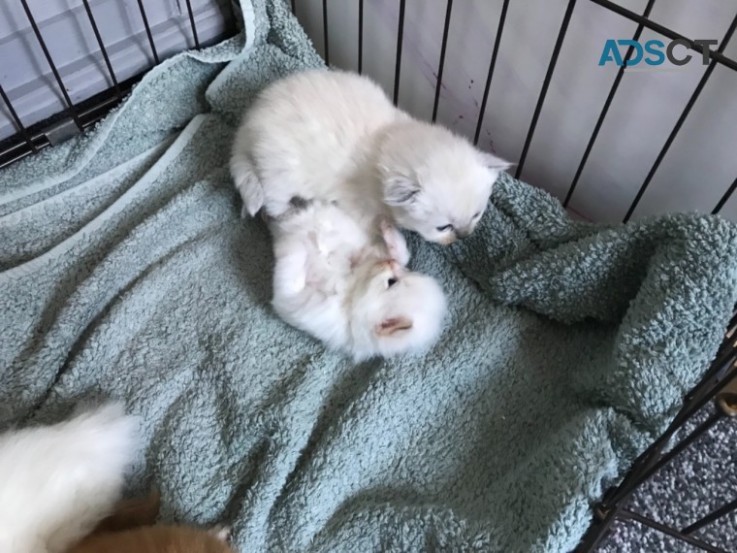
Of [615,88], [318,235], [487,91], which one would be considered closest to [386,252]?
[318,235]

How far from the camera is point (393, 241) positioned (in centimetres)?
147

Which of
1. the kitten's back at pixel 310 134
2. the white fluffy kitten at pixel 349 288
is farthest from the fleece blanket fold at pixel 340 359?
the kitten's back at pixel 310 134

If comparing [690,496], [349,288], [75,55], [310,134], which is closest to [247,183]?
[310,134]

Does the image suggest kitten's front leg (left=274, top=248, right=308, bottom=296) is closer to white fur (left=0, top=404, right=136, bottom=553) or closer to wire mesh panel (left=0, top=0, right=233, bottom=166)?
white fur (left=0, top=404, right=136, bottom=553)

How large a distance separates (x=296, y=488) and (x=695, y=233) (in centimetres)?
86

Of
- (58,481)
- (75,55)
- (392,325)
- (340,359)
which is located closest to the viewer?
(58,481)

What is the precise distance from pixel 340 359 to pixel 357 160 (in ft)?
1.39

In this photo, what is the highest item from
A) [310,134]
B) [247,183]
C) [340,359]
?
[310,134]

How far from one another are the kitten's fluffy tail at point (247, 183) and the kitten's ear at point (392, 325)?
0.39 meters

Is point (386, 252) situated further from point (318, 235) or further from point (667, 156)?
point (667, 156)

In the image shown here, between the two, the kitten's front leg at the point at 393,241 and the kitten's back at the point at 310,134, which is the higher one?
the kitten's back at the point at 310,134

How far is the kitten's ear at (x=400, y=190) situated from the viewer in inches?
53.0

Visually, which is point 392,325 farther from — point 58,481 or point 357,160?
point 58,481

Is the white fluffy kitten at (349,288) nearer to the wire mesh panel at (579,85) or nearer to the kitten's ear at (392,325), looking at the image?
the kitten's ear at (392,325)
